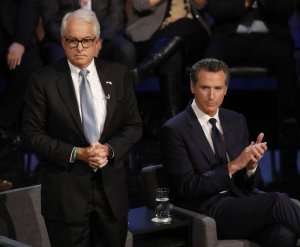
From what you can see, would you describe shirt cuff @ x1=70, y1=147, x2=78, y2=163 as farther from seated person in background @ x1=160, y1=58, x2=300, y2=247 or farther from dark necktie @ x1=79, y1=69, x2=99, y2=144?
seated person in background @ x1=160, y1=58, x2=300, y2=247

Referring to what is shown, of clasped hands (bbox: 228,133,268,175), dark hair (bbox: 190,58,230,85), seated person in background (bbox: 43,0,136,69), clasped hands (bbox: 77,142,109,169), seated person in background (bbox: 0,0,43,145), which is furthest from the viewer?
seated person in background (bbox: 43,0,136,69)

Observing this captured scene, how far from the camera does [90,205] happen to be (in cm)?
291

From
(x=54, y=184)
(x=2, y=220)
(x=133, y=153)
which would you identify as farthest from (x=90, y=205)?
(x=133, y=153)

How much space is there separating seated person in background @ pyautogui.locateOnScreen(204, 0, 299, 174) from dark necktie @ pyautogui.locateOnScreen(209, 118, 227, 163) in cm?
191

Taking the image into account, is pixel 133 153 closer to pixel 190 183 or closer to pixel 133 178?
pixel 133 178

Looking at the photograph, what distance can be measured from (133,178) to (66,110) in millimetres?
2232

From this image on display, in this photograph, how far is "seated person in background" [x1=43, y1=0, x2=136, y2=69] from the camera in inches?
224

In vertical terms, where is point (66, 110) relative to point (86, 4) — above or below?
below

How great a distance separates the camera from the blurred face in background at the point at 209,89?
3.66 m

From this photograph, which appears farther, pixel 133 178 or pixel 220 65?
pixel 133 178

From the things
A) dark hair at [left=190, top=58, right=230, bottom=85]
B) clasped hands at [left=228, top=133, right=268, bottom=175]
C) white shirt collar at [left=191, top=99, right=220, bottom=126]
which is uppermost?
dark hair at [left=190, top=58, right=230, bottom=85]

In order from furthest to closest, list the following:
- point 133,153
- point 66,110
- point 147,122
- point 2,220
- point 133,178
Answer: point 147,122, point 133,153, point 133,178, point 2,220, point 66,110

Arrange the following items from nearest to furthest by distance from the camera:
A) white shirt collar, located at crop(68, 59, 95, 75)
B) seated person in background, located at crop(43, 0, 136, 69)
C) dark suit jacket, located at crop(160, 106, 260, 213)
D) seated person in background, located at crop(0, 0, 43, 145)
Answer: white shirt collar, located at crop(68, 59, 95, 75) < dark suit jacket, located at crop(160, 106, 260, 213) < seated person in background, located at crop(0, 0, 43, 145) < seated person in background, located at crop(43, 0, 136, 69)

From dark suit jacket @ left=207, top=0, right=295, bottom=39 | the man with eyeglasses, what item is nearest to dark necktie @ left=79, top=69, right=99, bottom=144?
the man with eyeglasses
